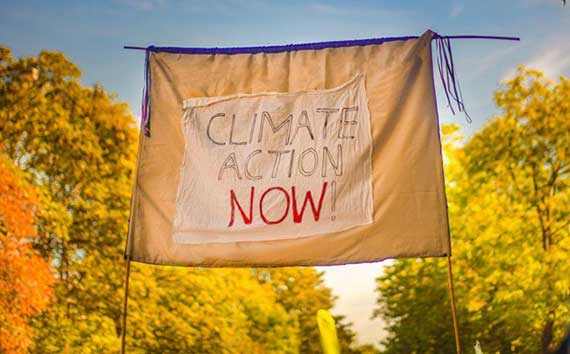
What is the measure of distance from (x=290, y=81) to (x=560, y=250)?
1632 cm

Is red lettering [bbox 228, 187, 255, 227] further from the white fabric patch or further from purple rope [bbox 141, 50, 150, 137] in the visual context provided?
purple rope [bbox 141, 50, 150, 137]

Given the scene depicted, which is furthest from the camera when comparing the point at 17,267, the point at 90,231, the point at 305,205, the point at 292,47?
the point at 90,231

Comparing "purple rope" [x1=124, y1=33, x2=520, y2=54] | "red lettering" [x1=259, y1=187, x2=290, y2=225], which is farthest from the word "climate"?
"purple rope" [x1=124, y1=33, x2=520, y2=54]

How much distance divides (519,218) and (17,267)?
12.4m

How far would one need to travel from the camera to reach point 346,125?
204 inches

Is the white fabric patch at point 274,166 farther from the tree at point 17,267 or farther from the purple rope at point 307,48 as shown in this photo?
the tree at point 17,267

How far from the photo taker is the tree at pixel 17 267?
614 inches

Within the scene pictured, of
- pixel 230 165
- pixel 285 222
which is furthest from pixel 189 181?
pixel 285 222

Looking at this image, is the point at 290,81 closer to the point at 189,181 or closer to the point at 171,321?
the point at 189,181

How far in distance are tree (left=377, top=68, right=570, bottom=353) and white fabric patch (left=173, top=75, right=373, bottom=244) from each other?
15.4 m

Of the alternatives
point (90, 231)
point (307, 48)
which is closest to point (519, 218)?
point (90, 231)

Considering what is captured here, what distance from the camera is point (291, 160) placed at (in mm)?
5121

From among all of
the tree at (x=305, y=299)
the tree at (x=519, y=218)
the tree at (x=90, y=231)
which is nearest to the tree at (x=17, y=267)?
the tree at (x=90, y=231)

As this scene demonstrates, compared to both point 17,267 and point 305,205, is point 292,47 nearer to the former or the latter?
point 305,205
